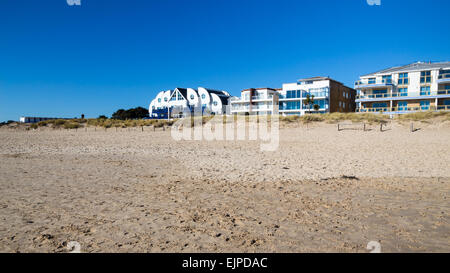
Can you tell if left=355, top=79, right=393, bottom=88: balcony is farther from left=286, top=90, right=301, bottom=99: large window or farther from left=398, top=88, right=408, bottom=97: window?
left=286, top=90, right=301, bottom=99: large window

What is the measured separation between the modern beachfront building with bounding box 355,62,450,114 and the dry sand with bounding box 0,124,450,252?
31991 mm

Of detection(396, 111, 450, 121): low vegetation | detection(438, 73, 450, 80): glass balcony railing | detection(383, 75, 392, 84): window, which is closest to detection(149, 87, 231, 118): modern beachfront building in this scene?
detection(383, 75, 392, 84): window

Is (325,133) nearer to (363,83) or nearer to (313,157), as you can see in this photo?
(313,157)

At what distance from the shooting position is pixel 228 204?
569 centimetres

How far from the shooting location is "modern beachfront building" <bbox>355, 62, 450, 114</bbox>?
37.5 m

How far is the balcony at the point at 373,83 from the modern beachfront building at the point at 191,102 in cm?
2617

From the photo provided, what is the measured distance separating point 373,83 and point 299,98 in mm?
12583

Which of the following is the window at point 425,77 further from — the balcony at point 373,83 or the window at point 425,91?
the balcony at point 373,83

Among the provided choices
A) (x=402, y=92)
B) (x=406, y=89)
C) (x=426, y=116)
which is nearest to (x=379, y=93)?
(x=402, y=92)

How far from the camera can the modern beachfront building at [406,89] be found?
3750 cm

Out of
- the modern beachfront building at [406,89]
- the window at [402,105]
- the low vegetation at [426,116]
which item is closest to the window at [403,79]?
the modern beachfront building at [406,89]

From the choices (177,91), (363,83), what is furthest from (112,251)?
(177,91)

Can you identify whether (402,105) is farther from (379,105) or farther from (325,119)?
(325,119)
